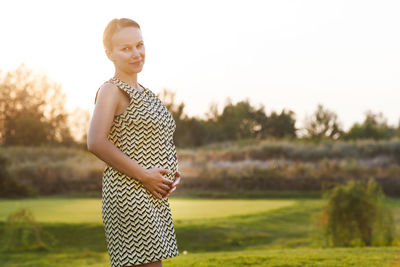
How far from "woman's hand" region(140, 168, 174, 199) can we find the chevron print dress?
0.10ft

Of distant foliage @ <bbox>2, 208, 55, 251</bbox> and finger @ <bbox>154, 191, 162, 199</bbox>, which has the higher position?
finger @ <bbox>154, 191, 162, 199</bbox>

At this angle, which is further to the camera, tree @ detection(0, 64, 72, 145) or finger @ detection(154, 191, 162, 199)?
tree @ detection(0, 64, 72, 145)

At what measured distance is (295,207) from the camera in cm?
1612

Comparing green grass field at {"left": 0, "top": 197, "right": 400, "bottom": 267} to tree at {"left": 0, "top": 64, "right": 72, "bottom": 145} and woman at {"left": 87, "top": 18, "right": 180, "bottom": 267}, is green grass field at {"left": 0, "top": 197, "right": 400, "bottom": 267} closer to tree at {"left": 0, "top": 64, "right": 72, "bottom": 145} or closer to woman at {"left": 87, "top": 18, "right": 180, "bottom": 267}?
woman at {"left": 87, "top": 18, "right": 180, "bottom": 267}

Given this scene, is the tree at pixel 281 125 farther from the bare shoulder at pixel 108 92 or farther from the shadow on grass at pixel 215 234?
the bare shoulder at pixel 108 92

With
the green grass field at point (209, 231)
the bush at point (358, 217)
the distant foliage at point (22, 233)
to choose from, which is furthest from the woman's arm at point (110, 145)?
the distant foliage at point (22, 233)

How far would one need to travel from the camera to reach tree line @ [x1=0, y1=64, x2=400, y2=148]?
96.4ft

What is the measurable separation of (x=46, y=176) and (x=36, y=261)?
1357 centimetres

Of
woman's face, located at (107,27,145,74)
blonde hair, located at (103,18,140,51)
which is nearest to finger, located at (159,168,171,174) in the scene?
woman's face, located at (107,27,145,74)

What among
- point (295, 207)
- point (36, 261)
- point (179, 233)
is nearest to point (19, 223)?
point (36, 261)

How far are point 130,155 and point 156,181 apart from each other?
168 mm

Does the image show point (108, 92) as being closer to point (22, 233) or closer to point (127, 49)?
point (127, 49)

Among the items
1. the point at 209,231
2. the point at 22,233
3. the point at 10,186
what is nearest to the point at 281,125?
the point at 10,186

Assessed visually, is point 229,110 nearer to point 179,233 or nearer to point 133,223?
point 179,233
